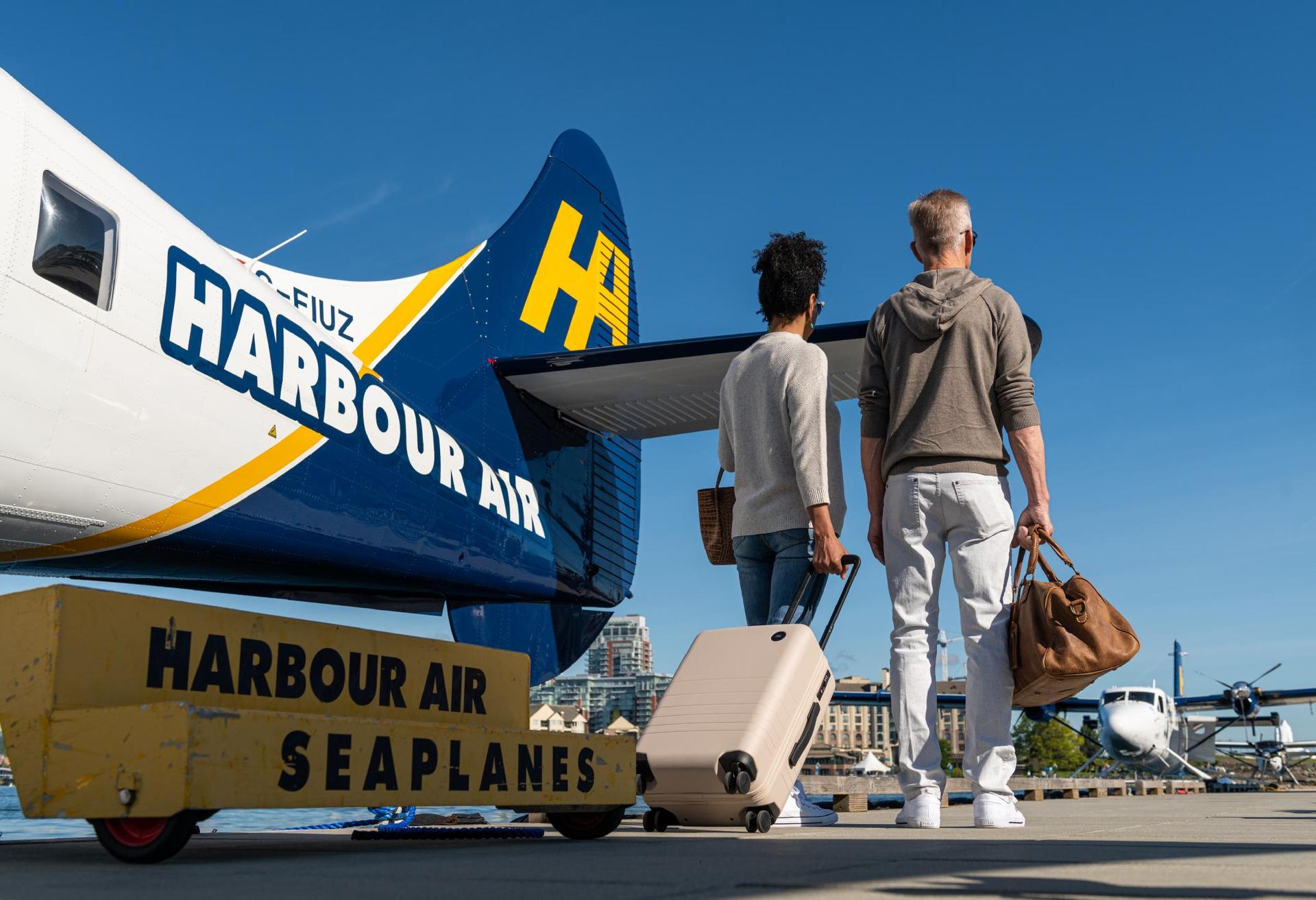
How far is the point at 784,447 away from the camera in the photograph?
431cm

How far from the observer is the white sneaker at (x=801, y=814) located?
4.00 metres

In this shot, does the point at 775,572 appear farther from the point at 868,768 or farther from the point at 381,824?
the point at 868,768

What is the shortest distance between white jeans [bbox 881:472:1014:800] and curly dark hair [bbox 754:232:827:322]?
1119 millimetres

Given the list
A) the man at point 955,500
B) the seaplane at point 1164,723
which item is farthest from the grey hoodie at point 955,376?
the seaplane at point 1164,723

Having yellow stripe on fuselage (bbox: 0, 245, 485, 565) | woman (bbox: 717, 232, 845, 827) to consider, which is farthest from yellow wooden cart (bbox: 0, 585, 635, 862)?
yellow stripe on fuselage (bbox: 0, 245, 485, 565)

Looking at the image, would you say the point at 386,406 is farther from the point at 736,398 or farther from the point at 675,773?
the point at 675,773

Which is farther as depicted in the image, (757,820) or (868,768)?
(868,768)

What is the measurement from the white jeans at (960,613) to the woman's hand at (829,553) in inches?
11.7

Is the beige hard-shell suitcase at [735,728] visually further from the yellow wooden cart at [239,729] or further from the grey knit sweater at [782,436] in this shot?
the grey knit sweater at [782,436]

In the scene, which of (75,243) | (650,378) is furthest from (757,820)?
(650,378)

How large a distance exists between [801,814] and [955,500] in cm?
133

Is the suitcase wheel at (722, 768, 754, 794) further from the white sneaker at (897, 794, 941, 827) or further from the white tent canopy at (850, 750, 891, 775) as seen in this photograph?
the white tent canopy at (850, 750, 891, 775)

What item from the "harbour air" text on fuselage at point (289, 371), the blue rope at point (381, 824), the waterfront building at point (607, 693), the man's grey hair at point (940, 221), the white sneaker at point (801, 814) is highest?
the man's grey hair at point (940, 221)

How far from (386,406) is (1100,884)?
463cm
